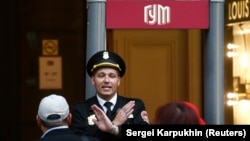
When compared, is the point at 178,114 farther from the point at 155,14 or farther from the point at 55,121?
the point at 155,14

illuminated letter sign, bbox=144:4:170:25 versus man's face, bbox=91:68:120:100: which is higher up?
illuminated letter sign, bbox=144:4:170:25

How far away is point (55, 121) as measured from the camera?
16.4ft

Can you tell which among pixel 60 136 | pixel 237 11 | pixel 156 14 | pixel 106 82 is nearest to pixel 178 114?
pixel 60 136

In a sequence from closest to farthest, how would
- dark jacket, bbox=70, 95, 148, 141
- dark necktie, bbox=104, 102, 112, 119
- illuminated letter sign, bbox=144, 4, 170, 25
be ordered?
dark jacket, bbox=70, 95, 148, 141, dark necktie, bbox=104, 102, 112, 119, illuminated letter sign, bbox=144, 4, 170, 25

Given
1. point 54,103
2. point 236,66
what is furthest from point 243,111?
point 54,103

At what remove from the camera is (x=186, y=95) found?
888 cm

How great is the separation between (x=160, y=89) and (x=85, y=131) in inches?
138

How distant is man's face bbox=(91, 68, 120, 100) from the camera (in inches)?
220

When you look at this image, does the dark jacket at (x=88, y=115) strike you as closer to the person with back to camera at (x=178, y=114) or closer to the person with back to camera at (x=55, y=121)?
the person with back to camera at (x=55, y=121)

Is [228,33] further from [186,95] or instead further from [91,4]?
[91,4]

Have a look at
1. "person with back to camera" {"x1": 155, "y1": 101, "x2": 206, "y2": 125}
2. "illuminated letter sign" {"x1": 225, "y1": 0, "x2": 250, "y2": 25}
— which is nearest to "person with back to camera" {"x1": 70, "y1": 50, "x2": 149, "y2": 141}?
"person with back to camera" {"x1": 155, "y1": 101, "x2": 206, "y2": 125}

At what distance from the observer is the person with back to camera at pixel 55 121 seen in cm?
493

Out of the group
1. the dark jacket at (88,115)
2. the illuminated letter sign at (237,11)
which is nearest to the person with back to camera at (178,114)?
the dark jacket at (88,115)

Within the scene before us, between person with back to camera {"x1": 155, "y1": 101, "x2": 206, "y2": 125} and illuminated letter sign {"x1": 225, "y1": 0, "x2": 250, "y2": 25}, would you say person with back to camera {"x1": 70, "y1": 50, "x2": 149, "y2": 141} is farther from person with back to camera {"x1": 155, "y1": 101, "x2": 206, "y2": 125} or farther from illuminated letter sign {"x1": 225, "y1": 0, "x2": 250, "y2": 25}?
Answer: illuminated letter sign {"x1": 225, "y1": 0, "x2": 250, "y2": 25}
